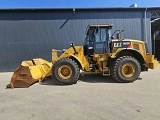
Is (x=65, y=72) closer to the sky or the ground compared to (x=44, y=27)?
closer to the ground

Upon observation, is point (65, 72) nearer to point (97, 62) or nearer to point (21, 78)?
point (97, 62)

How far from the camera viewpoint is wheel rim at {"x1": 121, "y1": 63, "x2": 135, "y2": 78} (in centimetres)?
1055

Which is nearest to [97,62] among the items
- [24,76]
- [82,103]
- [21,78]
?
[24,76]

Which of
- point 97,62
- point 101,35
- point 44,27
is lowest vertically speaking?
point 97,62

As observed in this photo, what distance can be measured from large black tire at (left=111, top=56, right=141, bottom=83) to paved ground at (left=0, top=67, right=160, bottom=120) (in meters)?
0.62

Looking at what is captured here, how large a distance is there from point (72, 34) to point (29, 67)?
7.85 metres

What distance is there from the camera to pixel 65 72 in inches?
415

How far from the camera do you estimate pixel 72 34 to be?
57.7ft

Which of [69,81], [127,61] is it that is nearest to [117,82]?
[127,61]

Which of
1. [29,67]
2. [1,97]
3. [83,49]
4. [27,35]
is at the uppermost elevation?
[27,35]

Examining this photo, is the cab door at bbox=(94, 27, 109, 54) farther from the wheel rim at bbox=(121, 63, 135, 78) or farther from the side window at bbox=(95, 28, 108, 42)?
the wheel rim at bbox=(121, 63, 135, 78)

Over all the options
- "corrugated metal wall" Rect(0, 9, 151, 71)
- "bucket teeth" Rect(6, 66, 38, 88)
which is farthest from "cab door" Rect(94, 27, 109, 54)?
"corrugated metal wall" Rect(0, 9, 151, 71)

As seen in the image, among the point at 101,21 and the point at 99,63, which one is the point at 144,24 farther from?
the point at 99,63

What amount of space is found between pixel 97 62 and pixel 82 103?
4.26 m
